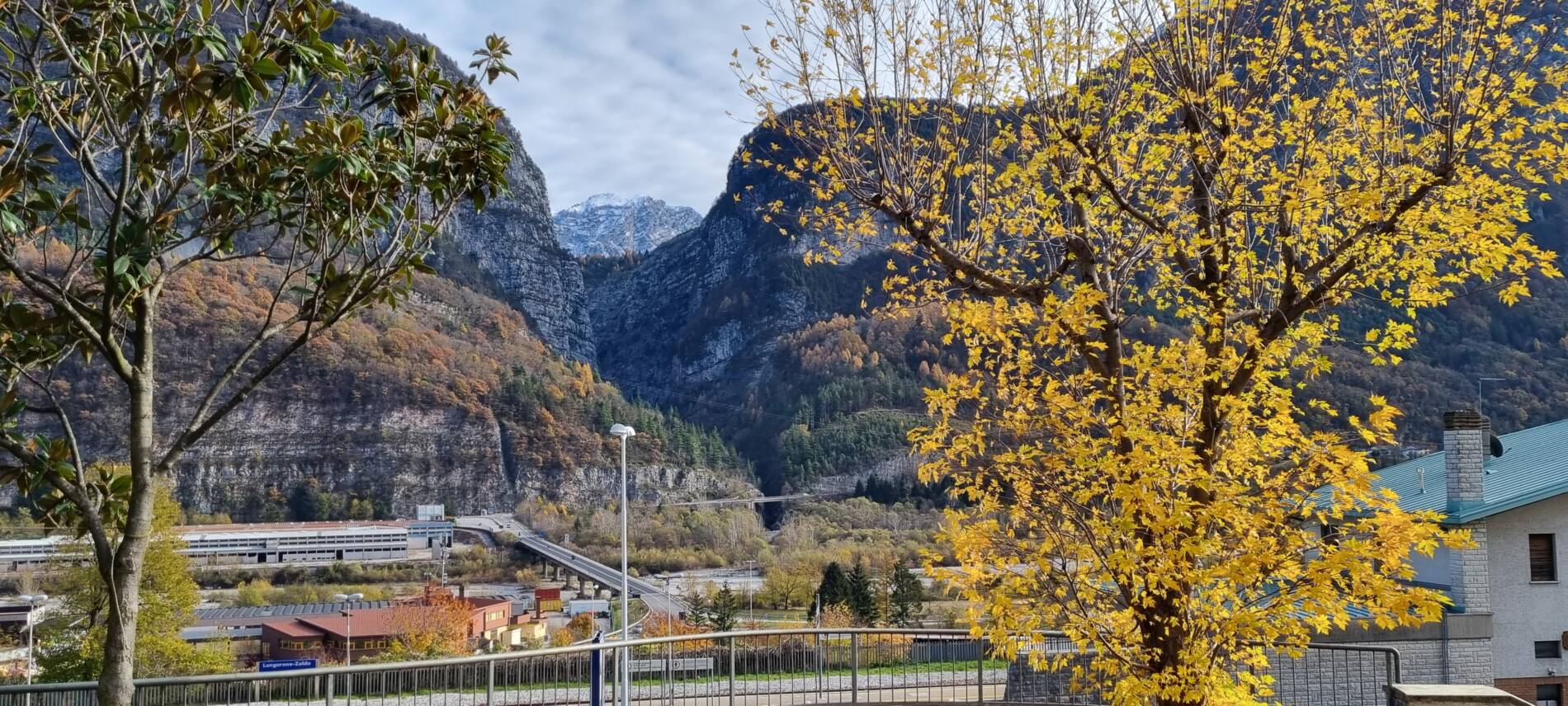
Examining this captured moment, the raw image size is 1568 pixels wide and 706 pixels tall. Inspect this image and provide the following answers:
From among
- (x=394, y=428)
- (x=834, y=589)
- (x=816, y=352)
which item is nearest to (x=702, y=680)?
(x=834, y=589)

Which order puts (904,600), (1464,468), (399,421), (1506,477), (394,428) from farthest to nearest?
(399,421), (394,428), (904,600), (1506,477), (1464,468)

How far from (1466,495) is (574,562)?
5750 cm

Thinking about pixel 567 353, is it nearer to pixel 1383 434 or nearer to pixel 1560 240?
pixel 1560 240

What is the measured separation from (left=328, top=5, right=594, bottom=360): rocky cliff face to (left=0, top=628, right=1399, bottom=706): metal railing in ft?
398

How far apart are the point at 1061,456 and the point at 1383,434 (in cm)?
185

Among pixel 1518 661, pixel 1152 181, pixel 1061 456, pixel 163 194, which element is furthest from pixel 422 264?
pixel 1518 661

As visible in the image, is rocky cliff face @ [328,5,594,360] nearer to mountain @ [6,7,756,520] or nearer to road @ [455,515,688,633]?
mountain @ [6,7,756,520]

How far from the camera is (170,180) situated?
560 cm

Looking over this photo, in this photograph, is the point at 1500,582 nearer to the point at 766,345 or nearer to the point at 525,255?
the point at 766,345

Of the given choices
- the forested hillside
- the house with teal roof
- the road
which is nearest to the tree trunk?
the house with teal roof

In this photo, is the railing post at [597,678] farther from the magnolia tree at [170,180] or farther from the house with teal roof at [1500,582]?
the house with teal roof at [1500,582]

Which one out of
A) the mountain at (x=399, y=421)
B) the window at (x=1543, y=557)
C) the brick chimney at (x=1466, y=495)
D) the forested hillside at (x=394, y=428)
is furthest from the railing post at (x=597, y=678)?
the mountain at (x=399, y=421)

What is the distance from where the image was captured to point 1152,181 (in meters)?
7.60

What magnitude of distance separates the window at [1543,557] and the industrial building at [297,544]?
62.3 metres
